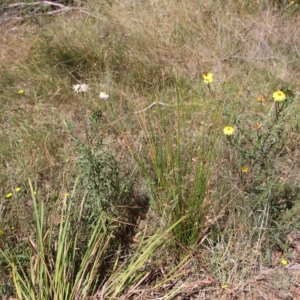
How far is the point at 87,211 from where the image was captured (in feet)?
5.94

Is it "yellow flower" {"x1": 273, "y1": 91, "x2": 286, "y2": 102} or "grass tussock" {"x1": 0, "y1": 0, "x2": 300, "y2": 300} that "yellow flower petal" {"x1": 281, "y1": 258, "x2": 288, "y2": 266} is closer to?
"grass tussock" {"x1": 0, "y1": 0, "x2": 300, "y2": 300}

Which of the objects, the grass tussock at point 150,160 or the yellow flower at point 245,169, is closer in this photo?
the grass tussock at point 150,160

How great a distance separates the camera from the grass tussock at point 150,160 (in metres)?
1.66

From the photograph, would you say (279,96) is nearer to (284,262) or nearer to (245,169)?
(245,169)

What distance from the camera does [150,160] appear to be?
82.6 inches

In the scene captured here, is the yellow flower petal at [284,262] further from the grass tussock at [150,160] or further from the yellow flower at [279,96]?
the yellow flower at [279,96]

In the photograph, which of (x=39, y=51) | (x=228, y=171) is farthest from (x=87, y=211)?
(x=39, y=51)

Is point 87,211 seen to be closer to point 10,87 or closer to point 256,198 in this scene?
point 256,198

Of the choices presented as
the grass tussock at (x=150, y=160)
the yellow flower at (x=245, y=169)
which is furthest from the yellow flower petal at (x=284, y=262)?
the yellow flower at (x=245, y=169)

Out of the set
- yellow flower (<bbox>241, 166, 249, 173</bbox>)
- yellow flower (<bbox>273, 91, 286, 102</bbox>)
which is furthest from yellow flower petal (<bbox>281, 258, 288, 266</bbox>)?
yellow flower (<bbox>273, 91, 286, 102</bbox>)

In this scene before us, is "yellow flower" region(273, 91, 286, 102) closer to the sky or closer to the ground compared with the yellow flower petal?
closer to the sky

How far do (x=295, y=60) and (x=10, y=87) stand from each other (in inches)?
81.9

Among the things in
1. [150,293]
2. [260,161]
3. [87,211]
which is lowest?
[150,293]

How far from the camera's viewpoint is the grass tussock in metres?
1.66
